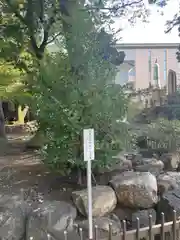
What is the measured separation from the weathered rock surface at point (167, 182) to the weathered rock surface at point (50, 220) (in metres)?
1.45

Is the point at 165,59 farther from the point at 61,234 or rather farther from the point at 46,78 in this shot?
the point at 61,234

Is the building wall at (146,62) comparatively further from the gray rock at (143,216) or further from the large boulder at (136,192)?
the gray rock at (143,216)

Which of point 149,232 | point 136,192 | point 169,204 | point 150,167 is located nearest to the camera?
point 149,232

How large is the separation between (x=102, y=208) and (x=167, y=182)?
1261 millimetres

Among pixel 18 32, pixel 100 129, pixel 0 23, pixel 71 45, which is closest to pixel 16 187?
pixel 100 129

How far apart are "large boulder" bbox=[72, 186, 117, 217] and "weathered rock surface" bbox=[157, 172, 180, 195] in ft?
2.72

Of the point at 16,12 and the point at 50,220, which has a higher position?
the point at 16,12

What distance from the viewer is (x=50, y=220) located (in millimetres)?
3354

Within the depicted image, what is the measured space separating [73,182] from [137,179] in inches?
42.2

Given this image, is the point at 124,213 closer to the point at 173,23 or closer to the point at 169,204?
the point at 169,204

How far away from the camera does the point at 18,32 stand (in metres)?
8.34

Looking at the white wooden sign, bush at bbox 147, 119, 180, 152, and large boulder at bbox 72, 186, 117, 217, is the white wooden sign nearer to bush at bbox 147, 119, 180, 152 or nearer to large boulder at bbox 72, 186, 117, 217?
large boulder at bbox 72, 186, 117, 217

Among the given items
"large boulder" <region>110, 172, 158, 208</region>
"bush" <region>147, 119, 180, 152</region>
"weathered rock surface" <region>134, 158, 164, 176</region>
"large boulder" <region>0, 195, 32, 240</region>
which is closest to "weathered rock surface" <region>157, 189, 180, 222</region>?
"large boulder" <region>110, 172, 158, 208</region>

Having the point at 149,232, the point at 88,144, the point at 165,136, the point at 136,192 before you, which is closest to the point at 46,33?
the point at 165,136
